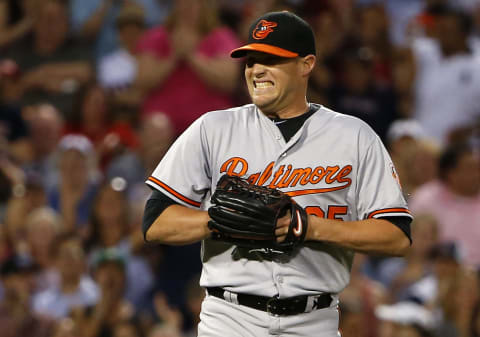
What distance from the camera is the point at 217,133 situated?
10.2 ft

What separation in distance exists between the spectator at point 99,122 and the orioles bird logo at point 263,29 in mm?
4183

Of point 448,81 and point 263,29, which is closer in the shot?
point 263,29

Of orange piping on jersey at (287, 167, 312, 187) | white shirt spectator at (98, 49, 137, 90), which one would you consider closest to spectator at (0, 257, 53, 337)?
white shirt spectator at (98, 49, 137, 90)

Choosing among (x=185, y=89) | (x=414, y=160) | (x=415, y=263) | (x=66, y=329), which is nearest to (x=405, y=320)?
(x=415, y=263)

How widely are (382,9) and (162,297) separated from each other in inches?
144

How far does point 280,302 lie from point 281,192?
1.31 ft

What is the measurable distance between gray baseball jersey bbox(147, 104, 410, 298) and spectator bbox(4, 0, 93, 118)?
468cm

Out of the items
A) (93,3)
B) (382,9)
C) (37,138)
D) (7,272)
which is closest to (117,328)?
(7,272)

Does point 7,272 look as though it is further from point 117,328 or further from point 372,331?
point 372,331

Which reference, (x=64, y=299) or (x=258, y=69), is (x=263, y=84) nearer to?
(x=258, y=69)

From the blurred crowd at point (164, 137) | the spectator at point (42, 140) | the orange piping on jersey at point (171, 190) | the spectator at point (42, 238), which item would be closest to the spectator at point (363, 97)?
the blurred crowd at point (164, 137)

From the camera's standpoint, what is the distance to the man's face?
3.06m

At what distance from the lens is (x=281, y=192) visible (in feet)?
9.43

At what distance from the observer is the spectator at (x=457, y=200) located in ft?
20.5
